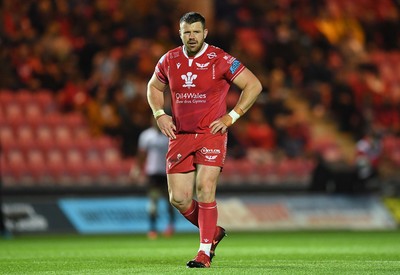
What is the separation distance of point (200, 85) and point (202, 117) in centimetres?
29

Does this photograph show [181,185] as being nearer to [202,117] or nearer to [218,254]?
[202,117]

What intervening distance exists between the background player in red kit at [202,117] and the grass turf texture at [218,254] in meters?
0.68

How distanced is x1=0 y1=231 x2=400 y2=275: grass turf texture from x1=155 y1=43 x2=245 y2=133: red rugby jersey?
135 cm

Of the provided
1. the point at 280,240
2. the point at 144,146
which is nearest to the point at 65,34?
the point at 144,146

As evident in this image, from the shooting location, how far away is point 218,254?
11.6 metres

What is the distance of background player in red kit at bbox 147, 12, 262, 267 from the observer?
30.4 feet

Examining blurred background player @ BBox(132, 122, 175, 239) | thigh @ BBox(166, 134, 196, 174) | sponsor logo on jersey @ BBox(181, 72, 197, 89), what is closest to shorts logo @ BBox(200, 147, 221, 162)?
thigh @ BBox(166, 134, 196, 174)

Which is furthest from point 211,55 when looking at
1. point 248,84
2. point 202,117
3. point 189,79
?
point 202,117

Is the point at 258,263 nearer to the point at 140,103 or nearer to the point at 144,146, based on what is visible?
the point at 144,146

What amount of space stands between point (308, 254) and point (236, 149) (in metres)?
9.91

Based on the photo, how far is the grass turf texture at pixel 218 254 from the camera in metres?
8.84

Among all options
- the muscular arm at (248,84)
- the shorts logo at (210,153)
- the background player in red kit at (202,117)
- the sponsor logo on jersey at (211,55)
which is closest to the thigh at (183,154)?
the background player in red kit at (202,117)

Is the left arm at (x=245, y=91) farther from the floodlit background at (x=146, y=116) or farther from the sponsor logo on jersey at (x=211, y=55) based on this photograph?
the floodlit background at (x=146, y=116)

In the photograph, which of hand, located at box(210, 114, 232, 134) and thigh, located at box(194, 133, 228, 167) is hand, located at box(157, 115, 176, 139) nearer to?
thigh, located at box(194, 133, 228, 167)
